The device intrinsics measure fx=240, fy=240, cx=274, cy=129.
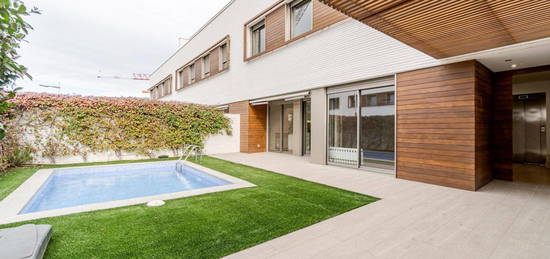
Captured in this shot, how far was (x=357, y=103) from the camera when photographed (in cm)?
712

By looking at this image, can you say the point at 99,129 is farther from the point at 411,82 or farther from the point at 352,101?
the point at 411,82

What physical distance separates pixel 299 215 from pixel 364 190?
6.69ft

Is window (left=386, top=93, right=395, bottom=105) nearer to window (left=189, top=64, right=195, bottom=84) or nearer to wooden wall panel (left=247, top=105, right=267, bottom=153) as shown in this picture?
wooden wall panel (left=247, top=105, right=267, bottom=153)

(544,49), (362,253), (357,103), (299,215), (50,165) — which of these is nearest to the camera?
(362,253)

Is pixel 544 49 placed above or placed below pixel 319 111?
above

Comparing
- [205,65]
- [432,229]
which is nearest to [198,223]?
[432,229]

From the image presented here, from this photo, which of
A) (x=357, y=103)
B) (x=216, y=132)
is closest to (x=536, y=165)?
(x=357, y=103)

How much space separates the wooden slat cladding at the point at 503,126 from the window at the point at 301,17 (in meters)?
5.75

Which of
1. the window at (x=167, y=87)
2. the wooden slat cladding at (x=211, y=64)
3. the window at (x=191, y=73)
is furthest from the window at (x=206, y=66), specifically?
the window at (x=167, y=87)

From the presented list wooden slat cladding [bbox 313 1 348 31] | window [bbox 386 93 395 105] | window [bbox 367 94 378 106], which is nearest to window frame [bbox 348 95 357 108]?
window [bbox 367 94 378 106]

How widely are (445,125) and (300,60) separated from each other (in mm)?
5337

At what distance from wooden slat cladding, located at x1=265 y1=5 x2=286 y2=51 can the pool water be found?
20.2 ft

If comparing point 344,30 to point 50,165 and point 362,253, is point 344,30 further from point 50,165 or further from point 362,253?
point 50,165

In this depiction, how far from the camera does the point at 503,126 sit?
19.4ft
